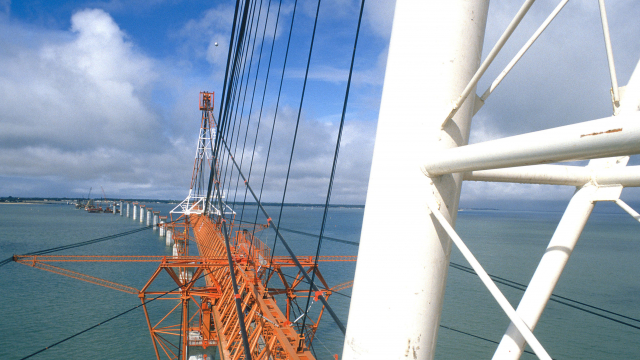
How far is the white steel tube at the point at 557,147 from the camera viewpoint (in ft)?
3.19

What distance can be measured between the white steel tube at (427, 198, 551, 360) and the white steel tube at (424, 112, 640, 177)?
202mm

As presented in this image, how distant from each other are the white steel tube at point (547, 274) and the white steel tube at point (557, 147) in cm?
61

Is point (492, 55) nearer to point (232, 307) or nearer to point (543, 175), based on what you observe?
point (543, 175)

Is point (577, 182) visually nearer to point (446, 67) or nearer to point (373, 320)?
point (446, 67)

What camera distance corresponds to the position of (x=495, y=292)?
58.6 inches

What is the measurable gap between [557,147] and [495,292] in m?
0.66

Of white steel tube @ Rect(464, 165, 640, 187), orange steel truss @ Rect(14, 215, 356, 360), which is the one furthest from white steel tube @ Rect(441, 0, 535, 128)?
orange steel truss @ Rect(14, 215, 356, 360)

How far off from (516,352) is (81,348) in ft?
80.8

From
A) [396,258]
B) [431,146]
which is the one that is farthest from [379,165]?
[396,258]

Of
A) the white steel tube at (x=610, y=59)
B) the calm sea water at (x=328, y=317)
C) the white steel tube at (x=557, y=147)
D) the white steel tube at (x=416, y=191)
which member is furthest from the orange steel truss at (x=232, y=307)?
the white steel tube at (x=557, y=147)

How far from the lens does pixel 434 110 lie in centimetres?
163

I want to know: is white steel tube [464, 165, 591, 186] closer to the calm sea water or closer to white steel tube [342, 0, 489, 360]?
white steel tube [342, 0, 489, 360]

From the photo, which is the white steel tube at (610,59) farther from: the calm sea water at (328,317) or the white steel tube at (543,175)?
the calm sea water at (328,317)

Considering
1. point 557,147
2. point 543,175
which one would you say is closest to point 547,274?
point 543,175
